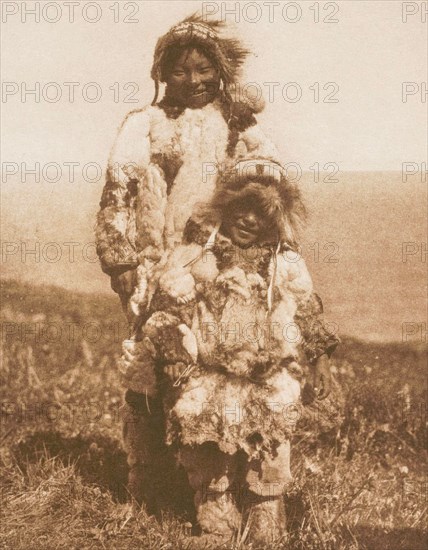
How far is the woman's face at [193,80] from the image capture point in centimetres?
332

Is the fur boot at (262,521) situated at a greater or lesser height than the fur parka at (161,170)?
lesser

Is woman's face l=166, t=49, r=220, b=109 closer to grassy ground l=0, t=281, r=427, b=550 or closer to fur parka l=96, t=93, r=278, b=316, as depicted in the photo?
fur parka l=96, t=93, r=278, b=316

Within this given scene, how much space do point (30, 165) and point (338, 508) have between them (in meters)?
2.55

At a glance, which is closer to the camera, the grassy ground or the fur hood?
the fur hood

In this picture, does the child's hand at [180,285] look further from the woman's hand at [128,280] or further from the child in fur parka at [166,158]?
the woman's hand at [128,280]

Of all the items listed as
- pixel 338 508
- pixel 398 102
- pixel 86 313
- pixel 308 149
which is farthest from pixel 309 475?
pixel 86 313

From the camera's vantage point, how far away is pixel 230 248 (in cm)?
308

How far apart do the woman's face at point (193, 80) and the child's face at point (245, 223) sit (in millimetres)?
630

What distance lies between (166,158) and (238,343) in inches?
38.2

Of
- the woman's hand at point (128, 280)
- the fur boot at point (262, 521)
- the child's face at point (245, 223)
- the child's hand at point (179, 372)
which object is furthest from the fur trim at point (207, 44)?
the fur boot at point (262, 521)

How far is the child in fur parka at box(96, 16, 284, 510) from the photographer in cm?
333

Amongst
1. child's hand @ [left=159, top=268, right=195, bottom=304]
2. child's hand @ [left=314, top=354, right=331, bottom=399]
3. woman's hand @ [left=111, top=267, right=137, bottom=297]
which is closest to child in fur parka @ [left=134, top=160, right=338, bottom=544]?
child's hand @ [left=159, top=268, right=195, bottom=304]

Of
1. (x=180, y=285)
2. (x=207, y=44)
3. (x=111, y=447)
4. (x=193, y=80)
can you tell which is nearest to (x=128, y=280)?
(x=180, y=285)

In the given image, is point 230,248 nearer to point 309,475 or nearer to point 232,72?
point 232,72
